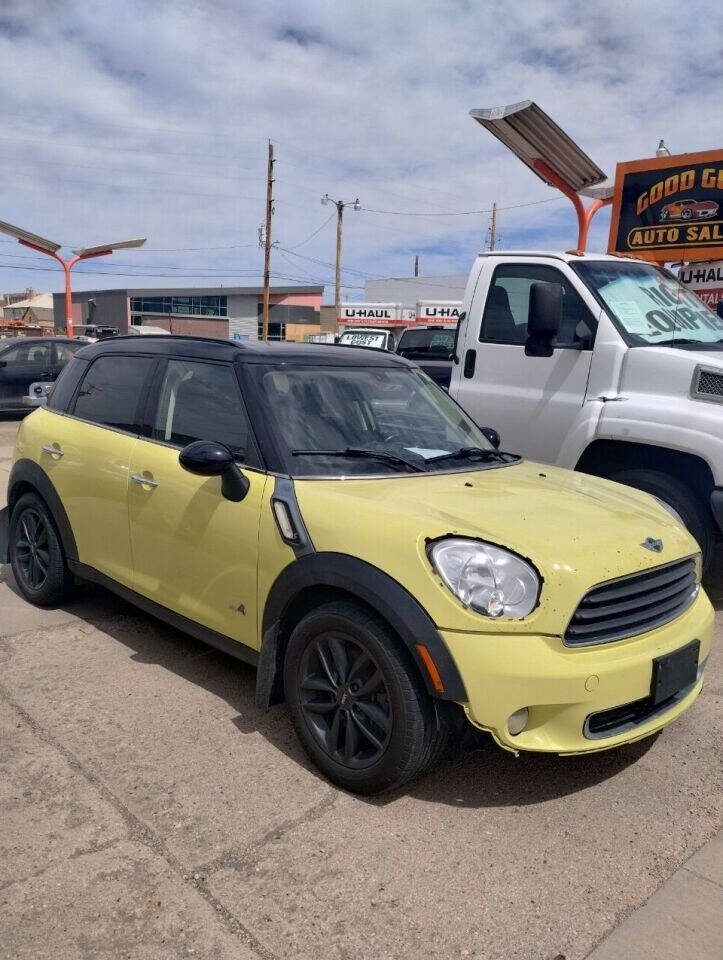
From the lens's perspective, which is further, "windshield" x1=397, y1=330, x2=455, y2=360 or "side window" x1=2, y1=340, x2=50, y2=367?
"side window" x1=2, y1=340, x2=50, y2=367

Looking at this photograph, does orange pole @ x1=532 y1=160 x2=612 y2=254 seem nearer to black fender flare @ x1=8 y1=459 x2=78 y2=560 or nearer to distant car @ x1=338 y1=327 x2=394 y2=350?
black fender flare @ x1=8 y1=459 x2=78 y2=560

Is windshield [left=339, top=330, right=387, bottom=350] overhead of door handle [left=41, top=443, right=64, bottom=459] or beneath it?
overhead

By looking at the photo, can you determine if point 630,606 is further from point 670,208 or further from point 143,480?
point 670,208

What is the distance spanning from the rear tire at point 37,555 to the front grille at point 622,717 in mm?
3168

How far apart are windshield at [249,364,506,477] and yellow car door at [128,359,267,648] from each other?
173 mm

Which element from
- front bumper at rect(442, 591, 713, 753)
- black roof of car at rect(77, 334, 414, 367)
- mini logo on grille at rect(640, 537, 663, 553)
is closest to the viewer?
front bumper at rect(442, 591, 713, 753)

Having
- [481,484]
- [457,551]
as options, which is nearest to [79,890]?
[457,551]

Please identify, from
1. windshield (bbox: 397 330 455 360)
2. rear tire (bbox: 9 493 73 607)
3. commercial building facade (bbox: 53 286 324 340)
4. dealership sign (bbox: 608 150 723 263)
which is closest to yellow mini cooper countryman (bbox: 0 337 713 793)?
rear tire (bbox: 9 493 73 607)

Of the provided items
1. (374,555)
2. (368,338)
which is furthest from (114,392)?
(368,338)

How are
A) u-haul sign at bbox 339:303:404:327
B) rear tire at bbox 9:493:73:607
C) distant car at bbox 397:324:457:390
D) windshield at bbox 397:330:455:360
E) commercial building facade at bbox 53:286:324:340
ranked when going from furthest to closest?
commercial building facade at bbox 53:286:324:340, u-haul sign at bbox 339:303:404:327, windshield at bbox 397:330:455:360, distant car at bbox 397:324:457:390, rear tire at bbox 9:493:73:607

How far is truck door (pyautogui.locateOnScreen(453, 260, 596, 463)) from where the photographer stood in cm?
539

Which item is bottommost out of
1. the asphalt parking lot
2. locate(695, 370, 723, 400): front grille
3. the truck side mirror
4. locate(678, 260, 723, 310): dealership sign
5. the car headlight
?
the asphalt parking lot

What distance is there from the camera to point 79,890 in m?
2.38

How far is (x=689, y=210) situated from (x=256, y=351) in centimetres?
491
